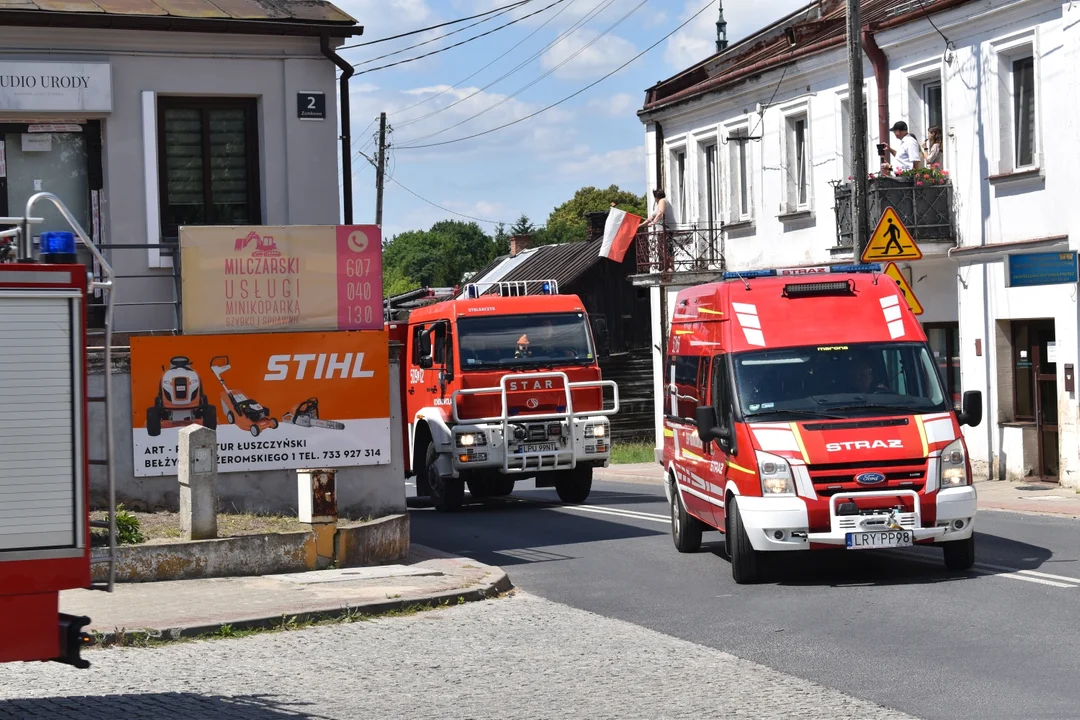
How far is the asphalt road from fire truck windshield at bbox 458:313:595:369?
12.0 ft

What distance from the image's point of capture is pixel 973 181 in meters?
24.8

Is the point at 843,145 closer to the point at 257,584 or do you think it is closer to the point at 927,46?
the point at 927,46

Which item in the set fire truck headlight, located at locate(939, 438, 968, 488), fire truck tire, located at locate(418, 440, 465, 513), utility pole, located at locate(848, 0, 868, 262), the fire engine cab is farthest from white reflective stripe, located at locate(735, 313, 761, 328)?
fire truck tire, located at locate(418, 440, 465, 513)

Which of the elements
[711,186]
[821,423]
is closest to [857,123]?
[821,423]

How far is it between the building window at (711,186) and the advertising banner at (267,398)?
20277 mm

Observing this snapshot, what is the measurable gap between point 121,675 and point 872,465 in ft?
20.3

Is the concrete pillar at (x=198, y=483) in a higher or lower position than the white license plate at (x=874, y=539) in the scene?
higher

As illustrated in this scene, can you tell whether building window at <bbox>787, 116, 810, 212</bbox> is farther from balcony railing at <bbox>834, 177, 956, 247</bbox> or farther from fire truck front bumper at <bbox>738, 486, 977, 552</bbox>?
fire truck front bumper at <bbox>738, 486, 977, 552</bbox>

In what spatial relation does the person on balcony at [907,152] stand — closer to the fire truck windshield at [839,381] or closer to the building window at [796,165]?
the building window at [796,165]

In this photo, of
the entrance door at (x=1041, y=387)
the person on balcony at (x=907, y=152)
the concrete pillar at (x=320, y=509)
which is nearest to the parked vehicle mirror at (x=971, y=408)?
the concrete pillar at (x=320, y=509)

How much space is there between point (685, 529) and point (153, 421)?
18.1 ft

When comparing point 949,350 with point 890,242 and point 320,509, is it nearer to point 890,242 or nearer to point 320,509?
point 890,242

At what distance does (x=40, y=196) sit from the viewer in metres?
7.90

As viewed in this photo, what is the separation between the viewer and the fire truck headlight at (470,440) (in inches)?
832
